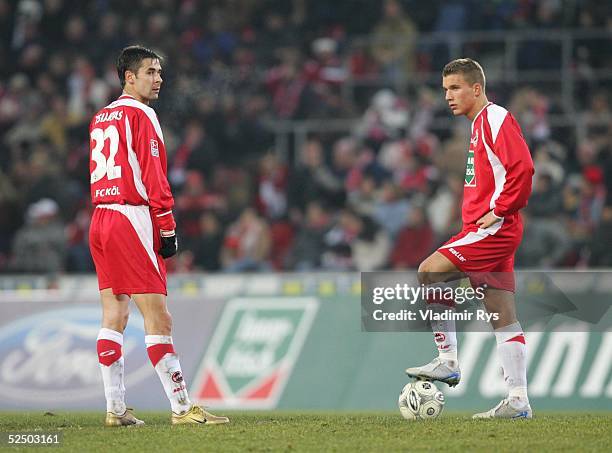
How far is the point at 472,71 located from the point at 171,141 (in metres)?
10.4

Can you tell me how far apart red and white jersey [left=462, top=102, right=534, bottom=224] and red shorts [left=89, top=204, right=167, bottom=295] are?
2.20m

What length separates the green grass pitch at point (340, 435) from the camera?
23.3 ft

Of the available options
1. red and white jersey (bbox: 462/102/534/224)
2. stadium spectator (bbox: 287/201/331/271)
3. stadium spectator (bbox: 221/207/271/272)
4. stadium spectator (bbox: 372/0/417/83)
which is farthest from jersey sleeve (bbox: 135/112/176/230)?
stadium spectator (bbox: 372/0/417/83)

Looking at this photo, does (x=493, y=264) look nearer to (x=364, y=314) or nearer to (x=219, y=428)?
(x=219, y=428)

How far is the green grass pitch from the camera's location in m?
7.09

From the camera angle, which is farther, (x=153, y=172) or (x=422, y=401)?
(x=422, y=401)

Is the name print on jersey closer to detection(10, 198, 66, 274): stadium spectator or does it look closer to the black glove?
the black glove

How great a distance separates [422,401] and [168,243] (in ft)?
6.76

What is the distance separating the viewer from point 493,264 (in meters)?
8.61

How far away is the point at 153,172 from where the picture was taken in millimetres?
8062

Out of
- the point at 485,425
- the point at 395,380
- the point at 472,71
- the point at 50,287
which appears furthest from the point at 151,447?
the point at 50,287

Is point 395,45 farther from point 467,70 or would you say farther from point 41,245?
point 467,70

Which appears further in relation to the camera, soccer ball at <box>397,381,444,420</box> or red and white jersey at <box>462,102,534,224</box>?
soccer ball at <box>397,381,444,420</box>
